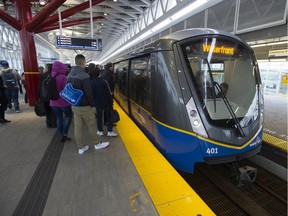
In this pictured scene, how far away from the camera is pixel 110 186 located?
2262mm

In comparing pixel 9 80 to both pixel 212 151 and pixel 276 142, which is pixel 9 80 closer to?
pixel 212 151

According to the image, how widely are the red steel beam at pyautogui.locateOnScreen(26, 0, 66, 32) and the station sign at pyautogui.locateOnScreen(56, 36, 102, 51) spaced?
1.39 m

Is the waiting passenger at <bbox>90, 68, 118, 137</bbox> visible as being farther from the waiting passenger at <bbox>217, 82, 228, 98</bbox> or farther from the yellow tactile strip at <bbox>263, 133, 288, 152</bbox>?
the yellow tactile strip at <bbox>263, 133, 288, 152</bbox>

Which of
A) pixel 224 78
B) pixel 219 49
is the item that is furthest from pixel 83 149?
pixel 219 49

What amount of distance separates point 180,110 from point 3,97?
5187 millimetres

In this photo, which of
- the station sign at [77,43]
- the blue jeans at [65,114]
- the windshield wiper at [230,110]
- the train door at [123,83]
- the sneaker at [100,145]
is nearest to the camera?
the windshield wiper at [230,110]

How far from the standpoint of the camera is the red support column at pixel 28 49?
7.04m

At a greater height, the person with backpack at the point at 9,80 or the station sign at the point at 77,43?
the station sign at the point at 77,43

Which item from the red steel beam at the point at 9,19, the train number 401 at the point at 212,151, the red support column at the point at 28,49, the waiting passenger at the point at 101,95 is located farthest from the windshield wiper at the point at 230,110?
the red steel beam at the point at 9,19

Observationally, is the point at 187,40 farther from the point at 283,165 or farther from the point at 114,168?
the point at 283,165

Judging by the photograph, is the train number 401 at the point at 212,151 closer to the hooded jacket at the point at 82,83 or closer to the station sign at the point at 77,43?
the hooded jacket at the point at 82,83

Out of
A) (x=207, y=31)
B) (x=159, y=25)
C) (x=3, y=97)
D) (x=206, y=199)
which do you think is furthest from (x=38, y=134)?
(x=159, y=25)

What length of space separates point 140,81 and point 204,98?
185 centimetres

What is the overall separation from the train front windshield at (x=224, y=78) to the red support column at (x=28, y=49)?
7.12 meters
